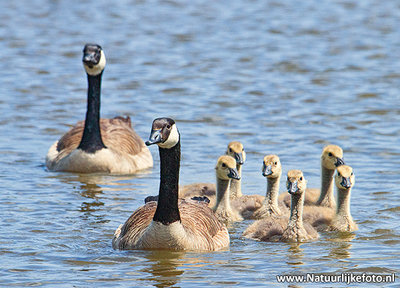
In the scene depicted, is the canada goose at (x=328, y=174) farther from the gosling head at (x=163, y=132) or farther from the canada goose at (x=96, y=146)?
the canada goose at (x=96, y=146)

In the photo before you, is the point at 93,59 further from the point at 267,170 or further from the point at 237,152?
the point at 267,170

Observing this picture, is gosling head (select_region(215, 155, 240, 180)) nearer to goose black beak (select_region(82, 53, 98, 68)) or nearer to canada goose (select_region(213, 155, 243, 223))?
canada goose (select_region(213, 155, 243, 223))

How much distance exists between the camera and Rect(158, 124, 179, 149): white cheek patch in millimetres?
9641

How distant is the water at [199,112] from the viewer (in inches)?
387

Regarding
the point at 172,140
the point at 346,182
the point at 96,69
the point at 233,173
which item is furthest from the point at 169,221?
the point at 96,69

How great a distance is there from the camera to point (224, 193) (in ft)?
39.3

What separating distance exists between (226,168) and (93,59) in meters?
3.91

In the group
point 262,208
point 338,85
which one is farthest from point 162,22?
point 262,208

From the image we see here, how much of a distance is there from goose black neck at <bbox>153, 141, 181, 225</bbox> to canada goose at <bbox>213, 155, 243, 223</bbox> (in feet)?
6.19

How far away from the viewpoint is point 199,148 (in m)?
15.4

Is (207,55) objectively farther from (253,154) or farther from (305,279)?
(305,279)

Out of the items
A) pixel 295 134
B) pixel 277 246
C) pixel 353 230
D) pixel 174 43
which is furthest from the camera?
pixel 174 43

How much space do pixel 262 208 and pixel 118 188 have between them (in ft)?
8.42

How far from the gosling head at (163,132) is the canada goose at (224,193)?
7.14ft
